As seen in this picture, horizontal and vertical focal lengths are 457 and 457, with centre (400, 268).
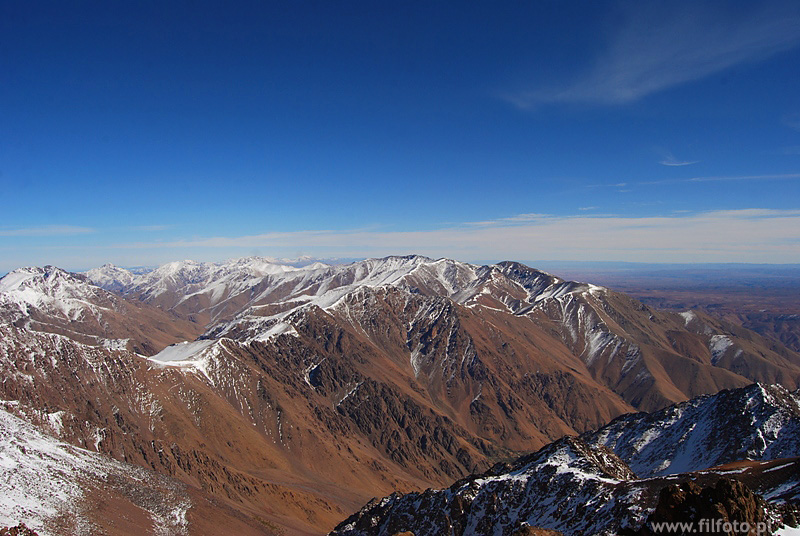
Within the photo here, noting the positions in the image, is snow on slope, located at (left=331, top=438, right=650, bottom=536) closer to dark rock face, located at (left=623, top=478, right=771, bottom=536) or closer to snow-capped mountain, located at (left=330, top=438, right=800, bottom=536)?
snow-capped mountain, located at (left=330, top=438, right=800, bottom=536)

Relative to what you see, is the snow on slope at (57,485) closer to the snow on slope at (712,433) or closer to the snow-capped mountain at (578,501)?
the snow-capped mountain at (578,501)

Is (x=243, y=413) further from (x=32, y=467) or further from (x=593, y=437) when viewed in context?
(x=593, y=437)

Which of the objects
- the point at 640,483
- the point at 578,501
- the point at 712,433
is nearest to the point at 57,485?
the point at 578,501

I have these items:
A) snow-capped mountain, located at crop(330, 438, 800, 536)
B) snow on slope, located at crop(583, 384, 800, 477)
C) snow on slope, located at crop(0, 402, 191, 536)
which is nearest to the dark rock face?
snow-capped mountain, located at crop(330, 438, 800, 536)

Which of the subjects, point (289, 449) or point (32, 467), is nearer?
point (32, 467)

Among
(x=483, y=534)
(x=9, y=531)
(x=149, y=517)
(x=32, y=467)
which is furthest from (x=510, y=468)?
(x=32, y=467)

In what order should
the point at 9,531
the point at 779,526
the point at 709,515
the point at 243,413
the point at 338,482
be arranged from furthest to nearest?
1. the point at 243,413
2. the point at 338,482
3. the point at 9,531
4. the point at 779,526
5. the point at 709,515

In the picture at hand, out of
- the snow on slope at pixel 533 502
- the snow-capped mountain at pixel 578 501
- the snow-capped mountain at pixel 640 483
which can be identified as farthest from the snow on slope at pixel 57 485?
the snow on slope at pixel 533 502
